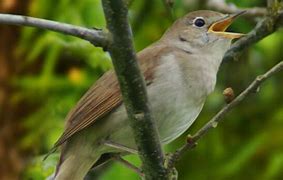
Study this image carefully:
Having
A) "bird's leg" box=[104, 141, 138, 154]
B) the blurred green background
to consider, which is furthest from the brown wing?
the blurred green background

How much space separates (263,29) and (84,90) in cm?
178

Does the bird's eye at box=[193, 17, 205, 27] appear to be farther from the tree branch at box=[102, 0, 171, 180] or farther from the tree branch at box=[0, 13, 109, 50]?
the tree branch at box=[0, 13, 109, 50]

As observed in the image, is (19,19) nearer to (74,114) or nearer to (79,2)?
(74,114)

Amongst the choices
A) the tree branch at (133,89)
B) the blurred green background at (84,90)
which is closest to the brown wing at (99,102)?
the tree branch at (133,89)

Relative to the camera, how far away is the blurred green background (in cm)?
586

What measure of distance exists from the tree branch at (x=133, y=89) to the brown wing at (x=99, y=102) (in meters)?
0.79

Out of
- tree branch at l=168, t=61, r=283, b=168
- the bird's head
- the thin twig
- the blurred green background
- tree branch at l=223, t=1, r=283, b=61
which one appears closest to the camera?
tree branch at l=168, t=61, r=283, b=168

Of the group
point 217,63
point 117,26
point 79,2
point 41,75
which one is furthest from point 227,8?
point 117,26

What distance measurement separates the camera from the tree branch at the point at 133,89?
316 cm

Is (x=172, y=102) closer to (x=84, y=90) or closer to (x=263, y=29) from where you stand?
(x=263, y=29)

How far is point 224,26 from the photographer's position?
512 cm

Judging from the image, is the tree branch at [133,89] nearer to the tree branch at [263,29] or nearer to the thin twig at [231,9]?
the tree branch at [263,29]

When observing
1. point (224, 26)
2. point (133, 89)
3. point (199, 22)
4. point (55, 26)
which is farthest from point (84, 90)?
point (55, 26)

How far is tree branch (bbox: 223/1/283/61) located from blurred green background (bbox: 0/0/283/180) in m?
1.09
